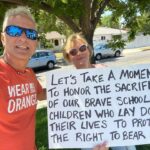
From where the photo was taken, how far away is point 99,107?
3.82m

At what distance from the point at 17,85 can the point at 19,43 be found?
1.07 ft

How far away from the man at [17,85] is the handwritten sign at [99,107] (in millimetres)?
470

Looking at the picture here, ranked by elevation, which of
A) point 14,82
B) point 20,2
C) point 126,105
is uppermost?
point 20,2

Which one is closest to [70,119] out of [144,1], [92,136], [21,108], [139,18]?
[92,136]

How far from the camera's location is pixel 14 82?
3141mm

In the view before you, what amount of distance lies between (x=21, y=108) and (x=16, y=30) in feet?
1.92

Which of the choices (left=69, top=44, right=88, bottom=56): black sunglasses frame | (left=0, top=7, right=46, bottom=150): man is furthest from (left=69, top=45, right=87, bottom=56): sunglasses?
(left=0, top=7, right=46, bottom=150): man

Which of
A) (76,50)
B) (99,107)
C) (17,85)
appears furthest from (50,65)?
(17,85)

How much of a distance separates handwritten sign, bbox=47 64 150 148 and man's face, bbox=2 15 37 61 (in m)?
0.66

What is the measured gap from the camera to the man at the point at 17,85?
3061mm

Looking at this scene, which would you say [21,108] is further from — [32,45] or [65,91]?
[65,91]

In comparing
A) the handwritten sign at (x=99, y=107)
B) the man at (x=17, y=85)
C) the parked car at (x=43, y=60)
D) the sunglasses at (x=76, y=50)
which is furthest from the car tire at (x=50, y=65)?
the man at (x=17, y=85)

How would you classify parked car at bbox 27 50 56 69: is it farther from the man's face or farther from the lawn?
the man's face

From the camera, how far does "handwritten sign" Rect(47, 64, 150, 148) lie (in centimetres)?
375
